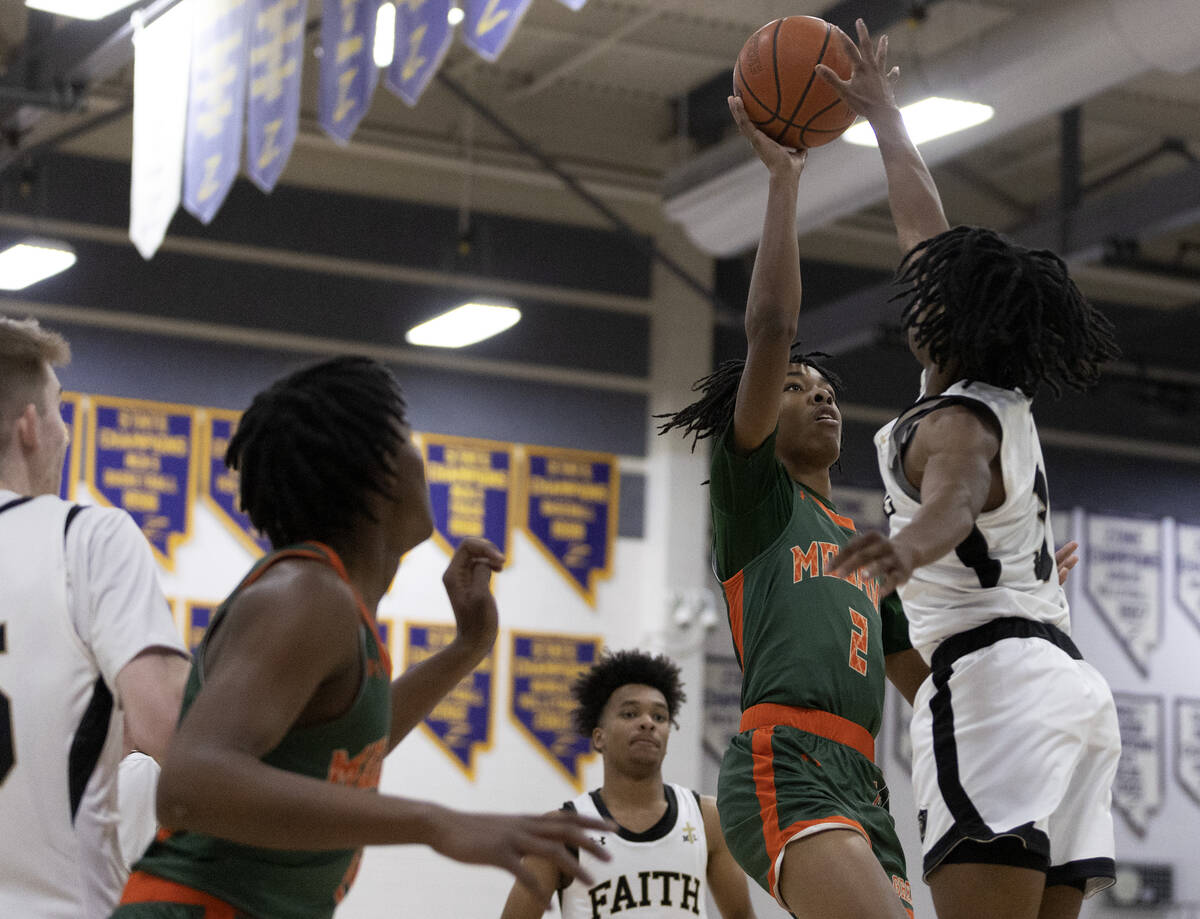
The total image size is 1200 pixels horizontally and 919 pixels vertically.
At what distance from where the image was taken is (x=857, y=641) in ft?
13.0

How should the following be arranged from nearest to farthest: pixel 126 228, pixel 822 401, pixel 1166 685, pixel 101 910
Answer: pixel 101 910, pixel 822 401, pixel 126 228, pixel 1166 685

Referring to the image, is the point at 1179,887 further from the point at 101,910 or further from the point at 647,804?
the point at 101,910

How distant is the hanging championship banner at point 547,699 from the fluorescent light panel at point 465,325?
197 centimetres

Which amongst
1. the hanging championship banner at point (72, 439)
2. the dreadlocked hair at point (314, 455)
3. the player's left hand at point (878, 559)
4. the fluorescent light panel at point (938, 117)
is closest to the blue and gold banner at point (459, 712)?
the hanging championship banner at point (72, 439)

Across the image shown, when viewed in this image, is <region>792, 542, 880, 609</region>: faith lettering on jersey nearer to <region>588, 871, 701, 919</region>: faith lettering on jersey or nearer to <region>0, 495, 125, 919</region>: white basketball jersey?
<region>0, 495, 125, 919</region>: white basketball jersey

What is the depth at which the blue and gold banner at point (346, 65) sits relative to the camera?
648cm

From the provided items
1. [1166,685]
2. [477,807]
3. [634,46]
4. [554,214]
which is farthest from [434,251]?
[1166,685]

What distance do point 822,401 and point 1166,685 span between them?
9112mm

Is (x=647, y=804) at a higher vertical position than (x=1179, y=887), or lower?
higher

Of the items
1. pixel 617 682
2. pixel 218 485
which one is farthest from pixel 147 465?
pixel 617 682

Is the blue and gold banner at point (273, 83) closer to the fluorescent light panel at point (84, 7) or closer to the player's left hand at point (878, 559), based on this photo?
the fluorescent light panel at point (84, 7)

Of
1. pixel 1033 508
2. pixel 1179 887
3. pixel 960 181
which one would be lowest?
pixel 1179 887

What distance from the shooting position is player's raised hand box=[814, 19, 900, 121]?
13.1ft

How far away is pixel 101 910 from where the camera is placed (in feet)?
9.26
